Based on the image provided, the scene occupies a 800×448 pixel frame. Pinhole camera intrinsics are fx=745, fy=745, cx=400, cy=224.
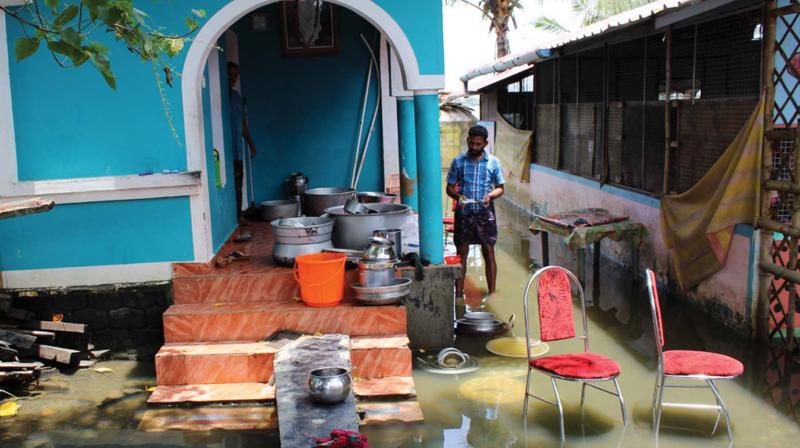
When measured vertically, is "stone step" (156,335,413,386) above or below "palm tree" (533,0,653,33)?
below

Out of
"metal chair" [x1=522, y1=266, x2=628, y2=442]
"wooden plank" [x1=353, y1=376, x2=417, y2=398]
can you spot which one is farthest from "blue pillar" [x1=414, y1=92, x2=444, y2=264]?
"metal chair" [x1=522, y1=266, x2=628, y2=442]

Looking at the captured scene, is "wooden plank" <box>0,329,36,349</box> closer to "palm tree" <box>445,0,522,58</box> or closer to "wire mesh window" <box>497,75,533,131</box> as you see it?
"wire mesh window" <box>497,75,533,131</box>

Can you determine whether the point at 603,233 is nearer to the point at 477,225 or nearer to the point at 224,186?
the point at 477,225

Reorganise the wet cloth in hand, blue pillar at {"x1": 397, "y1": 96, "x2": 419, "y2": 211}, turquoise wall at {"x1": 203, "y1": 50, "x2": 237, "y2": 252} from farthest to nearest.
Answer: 1. the wet cloth in hand
2. blue pillar at {"x1": 397, "y1": 96, "x2": 419, "y2": 211}
3. turquoise wall at {"x1": 203, "y1": 50, "x2": 237, "y2": 252}

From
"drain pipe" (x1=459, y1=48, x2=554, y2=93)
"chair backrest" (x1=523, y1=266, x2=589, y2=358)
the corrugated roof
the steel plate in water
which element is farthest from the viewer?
"drain pipe" (x1=459, y1=48, x2=554, y2=93)

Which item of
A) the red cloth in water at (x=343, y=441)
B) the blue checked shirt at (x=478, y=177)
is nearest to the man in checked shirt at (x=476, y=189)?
the blue checked shirt at (x=478, y=177)

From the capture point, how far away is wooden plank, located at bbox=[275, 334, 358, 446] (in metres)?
4.53

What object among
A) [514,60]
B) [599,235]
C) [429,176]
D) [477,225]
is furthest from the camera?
[514,60]

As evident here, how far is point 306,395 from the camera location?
16.6 feet

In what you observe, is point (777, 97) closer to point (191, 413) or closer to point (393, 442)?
point (393, 442)

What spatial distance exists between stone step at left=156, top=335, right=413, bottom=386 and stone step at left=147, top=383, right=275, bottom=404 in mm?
68

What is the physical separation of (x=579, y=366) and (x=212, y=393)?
9.34 ft

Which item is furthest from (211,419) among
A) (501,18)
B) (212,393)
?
(501,18)

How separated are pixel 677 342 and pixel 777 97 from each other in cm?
245
